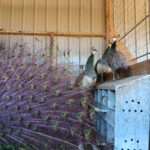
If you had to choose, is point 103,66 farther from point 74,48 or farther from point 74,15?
point 74,15

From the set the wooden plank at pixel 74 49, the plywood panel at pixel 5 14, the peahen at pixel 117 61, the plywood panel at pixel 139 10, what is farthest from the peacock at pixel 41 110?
the plywood panel at pixel 5 14

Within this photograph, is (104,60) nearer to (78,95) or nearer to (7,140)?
(78,95)

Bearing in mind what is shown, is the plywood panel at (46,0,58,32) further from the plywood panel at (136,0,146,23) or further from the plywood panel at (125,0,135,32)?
the plywood panel at (136,0,146,23)

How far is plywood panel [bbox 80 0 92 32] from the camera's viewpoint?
7797 mm

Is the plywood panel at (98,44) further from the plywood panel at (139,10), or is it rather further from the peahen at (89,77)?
the peahen at (89,77)

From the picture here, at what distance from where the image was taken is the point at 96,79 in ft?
17.2

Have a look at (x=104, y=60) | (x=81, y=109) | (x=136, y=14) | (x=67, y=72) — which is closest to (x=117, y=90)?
(x=81, y=109)

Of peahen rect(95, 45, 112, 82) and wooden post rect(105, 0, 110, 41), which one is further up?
wooden post rect(105, 0, 110, 41)

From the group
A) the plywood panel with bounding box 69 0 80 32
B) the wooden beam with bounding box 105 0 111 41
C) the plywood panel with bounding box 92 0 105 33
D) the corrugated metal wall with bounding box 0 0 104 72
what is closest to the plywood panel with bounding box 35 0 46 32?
the corrugated metal wall with bounding box 0 0 104 72

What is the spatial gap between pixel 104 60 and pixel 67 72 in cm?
123

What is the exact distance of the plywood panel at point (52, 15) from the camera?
25.6 feet

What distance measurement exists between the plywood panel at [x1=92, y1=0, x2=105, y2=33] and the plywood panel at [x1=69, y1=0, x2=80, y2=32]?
15.6 inches

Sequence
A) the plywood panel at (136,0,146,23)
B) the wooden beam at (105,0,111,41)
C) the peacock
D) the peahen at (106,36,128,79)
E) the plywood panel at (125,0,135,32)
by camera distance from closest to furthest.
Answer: the peacock < the peahen at (106,36,128,79) < the plywood panel at (136,0,146,23) < the plywood panel at (125,0,135,32) < the wooden beam at (105,0,111,41)

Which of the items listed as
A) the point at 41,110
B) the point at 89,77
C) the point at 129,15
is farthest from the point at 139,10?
the point at 41,110
